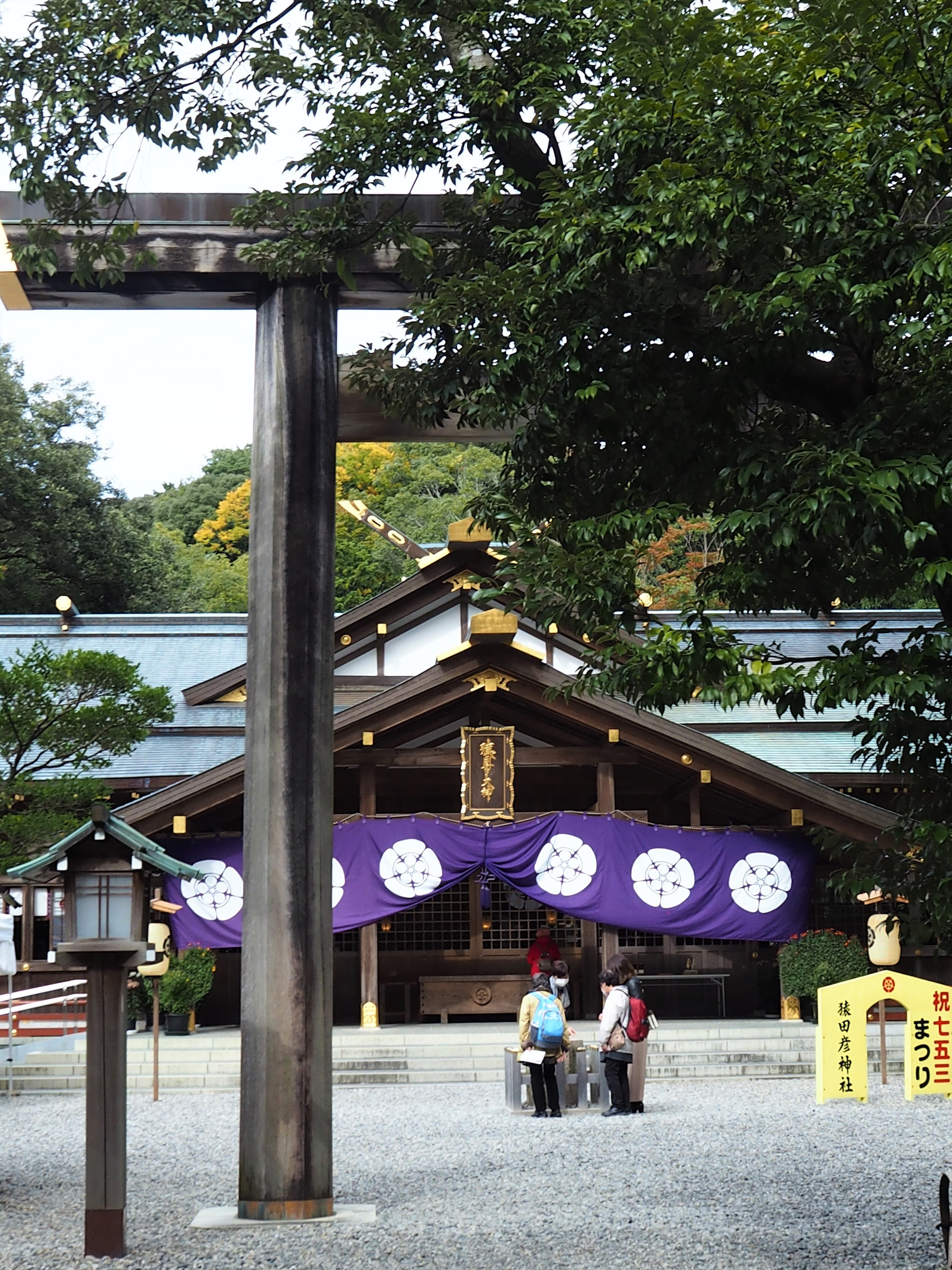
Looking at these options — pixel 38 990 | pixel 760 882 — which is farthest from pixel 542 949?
pixel 38 990

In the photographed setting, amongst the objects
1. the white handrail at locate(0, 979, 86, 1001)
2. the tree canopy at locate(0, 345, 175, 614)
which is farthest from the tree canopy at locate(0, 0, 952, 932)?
the tree canopy at locate(0, 345, 175, 614)

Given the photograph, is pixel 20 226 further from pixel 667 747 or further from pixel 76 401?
pixel 76 401

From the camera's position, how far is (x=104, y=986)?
22.0ft

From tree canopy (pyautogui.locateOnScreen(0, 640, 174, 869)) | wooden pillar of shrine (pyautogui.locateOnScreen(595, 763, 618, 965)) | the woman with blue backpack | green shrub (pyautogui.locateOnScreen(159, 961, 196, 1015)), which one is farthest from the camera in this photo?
wooden pillar of shrine (pyautogui.locateOnScreen(595, 763, 618, 965))

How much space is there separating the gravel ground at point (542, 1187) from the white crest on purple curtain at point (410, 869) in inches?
161

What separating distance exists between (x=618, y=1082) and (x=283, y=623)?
6270 millimetres

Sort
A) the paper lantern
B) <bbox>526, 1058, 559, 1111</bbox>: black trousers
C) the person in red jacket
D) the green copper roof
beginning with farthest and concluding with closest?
the person in red jacket, the paper lantern, <bbox>526, 1058, 559, 1111</bbox>: black trousers, the green copper roof

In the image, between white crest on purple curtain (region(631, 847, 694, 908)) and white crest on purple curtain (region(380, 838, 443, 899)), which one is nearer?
white crest on purple curtain (region(380, 838, 443, 899))

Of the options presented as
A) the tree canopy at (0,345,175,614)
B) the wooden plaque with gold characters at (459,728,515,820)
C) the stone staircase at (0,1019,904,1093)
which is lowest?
the stone staircase at (0,1019,904,1093)

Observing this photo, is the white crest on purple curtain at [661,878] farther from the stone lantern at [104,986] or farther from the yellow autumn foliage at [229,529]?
the yellow autumn foliage at [229,529]

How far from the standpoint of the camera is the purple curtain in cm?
1681

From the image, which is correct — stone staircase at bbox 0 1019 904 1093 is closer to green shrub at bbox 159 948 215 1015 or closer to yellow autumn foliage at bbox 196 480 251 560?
green shrub at bbox 159 948 215 1015

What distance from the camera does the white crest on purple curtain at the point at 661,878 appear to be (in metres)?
17.0

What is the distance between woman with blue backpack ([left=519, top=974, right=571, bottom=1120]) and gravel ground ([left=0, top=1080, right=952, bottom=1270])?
31 centimetres
